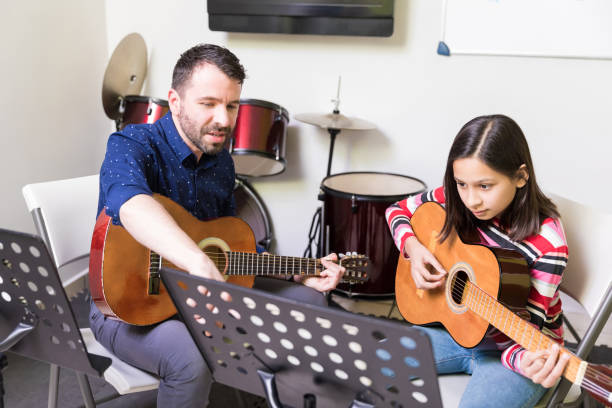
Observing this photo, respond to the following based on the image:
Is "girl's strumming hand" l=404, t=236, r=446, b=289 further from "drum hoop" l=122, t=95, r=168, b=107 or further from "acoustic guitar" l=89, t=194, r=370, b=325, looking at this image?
"drum hoop" l=122, t=95, r=168, b=107

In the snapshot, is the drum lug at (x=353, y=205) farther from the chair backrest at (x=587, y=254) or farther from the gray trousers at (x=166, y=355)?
the gray trousers at (x=166, y=355)

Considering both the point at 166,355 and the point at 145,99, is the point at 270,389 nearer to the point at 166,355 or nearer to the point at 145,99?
the point at 166,355

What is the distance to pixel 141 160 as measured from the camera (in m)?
1.39

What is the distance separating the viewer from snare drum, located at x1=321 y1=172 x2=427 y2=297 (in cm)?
224

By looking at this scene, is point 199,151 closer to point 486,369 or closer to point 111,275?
point 111,275

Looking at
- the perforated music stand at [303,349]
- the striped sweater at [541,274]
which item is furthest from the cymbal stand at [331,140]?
the perforated music stand at [303,349]

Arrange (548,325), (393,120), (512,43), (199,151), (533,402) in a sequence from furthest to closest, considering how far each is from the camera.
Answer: (393,120) < (512,43) < (199,151) < (548,325) < (533,402)

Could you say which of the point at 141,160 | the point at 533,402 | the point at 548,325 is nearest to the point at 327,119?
the point at 141,160

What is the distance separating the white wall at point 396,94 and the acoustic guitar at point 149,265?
135 cm

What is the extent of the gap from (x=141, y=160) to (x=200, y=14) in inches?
69.8

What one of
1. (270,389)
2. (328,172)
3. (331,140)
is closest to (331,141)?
(331,140)

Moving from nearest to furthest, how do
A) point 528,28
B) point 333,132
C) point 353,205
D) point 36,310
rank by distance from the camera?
point 36,310 < point 353,205 < point 528,28 < point 333,132

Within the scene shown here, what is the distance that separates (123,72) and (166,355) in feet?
6.21

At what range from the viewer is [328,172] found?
277cm
